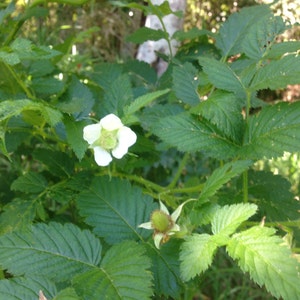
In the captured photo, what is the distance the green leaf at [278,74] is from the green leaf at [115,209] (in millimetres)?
275

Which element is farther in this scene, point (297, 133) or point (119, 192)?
point (119, 192)

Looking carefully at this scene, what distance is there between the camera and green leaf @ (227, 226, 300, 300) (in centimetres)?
62

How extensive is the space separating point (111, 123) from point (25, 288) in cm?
28

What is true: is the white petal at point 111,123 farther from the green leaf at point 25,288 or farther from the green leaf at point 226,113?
the green leaf at point 25,288

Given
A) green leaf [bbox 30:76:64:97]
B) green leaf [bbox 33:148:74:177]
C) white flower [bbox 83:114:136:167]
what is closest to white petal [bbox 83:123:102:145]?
white flower [bbox 83:114:136:167]

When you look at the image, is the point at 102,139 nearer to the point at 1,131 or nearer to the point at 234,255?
the point at 1,131

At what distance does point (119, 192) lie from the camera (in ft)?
2.97

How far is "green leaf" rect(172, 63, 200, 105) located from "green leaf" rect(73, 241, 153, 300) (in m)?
0.35

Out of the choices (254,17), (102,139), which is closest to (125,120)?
(102,139)

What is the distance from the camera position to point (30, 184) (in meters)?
1.00

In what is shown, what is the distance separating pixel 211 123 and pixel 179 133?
6 cm

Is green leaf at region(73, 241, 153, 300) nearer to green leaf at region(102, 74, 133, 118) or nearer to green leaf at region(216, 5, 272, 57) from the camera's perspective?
green leaf at region(102, 74, 133, 118)

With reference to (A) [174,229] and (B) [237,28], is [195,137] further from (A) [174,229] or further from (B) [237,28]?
(B) [237,28]

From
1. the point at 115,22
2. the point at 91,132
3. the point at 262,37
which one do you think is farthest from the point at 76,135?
the point at 115,22
